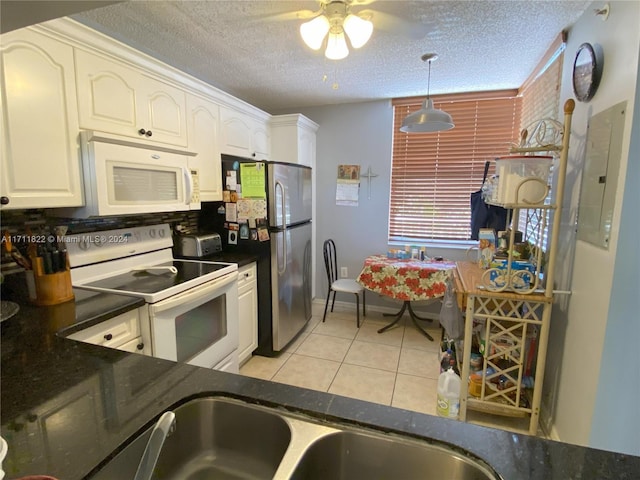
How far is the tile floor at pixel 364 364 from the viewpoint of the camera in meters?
2.34

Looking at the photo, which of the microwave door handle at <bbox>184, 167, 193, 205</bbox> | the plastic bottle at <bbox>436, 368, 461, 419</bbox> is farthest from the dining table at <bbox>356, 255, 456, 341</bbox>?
the microwave door handle at <bbox>184, 167, 193, 205</bbox>

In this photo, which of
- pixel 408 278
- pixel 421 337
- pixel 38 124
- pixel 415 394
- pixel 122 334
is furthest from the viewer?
pixel 421 337

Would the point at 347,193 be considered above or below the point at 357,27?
below

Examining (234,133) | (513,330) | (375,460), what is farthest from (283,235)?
(375,460)

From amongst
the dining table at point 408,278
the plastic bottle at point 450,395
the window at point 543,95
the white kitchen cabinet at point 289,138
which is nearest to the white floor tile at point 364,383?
the plastic bottle at point 450,395

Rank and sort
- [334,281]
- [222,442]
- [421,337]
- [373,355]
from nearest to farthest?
[222,442] < [373,355] < [421,337] < [334,281]

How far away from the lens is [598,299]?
4.68 ft

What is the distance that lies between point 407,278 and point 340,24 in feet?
6.76

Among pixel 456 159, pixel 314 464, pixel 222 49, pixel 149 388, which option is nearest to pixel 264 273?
pixel 222 49

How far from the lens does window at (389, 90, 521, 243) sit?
3.21 m

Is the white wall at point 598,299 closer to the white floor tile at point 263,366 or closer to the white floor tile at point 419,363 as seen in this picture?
the white floor tile at point 419,363

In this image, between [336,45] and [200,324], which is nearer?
[336,45]

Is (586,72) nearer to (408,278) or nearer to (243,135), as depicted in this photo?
(408,278)

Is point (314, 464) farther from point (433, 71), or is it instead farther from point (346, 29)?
point (433, 71)
